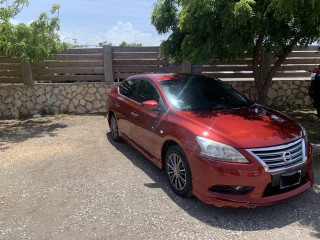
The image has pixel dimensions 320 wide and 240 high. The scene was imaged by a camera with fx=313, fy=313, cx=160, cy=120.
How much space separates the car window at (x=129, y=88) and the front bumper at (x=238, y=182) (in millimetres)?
2418

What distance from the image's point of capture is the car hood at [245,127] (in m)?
3.51

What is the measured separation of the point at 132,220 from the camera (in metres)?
3.56

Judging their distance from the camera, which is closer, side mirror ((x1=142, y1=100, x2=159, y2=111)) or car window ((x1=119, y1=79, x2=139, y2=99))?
side mirror ((x1=142, y1=100, x2=159, y2=111))

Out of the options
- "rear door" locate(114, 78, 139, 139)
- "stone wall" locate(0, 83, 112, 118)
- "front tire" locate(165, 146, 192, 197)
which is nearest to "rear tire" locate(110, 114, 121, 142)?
"rear door" locate(114, 78, 139, 139)

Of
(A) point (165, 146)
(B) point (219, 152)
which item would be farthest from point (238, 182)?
(A) point (165, 146)

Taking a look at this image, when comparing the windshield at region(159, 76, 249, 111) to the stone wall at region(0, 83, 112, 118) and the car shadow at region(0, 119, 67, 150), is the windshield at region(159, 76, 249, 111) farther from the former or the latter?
the stone wall at region(0, 83, 112, 118)

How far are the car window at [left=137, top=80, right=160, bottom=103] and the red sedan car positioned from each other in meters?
0.02

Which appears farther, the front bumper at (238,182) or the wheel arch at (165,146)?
the wheel arch at (165,146)

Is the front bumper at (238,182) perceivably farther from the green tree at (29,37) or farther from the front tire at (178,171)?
the green tree at (29,37)

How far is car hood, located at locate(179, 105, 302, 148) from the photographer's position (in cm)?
351

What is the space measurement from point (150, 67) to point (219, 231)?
22.5ft

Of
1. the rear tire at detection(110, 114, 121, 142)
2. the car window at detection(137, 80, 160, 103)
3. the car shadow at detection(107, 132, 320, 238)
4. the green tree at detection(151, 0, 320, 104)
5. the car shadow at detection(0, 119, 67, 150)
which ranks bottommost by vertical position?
the car shadow at detection(0, 119, 67, 150)

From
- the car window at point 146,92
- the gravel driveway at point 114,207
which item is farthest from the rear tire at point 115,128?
the car window at point 146,92

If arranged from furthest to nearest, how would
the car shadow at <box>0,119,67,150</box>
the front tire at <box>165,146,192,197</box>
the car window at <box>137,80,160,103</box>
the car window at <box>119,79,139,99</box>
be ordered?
the car shadow at <box>0,119,67,150</box> → the car window at <box>119,79,139,99</box> → the car window at <box>137,80,160,103</box> → the front tire at <box>165,146,192,197</box>
